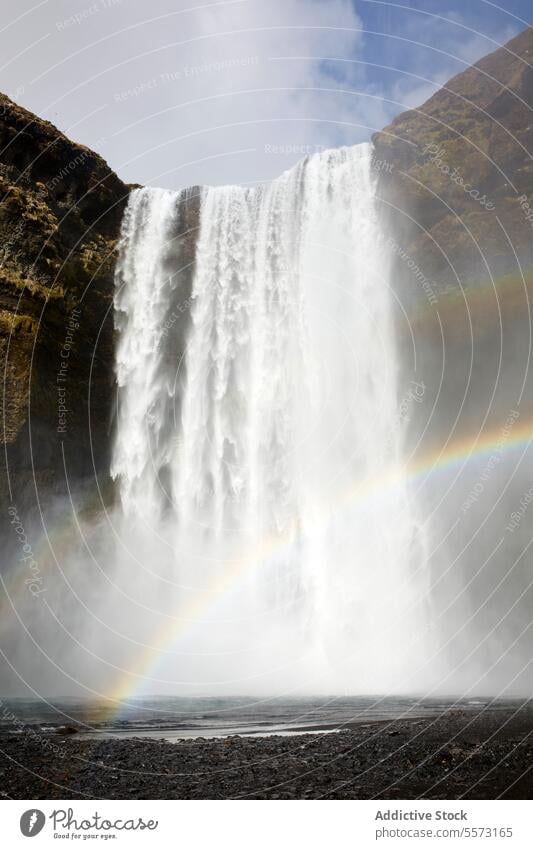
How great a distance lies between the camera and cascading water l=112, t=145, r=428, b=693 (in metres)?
27.5

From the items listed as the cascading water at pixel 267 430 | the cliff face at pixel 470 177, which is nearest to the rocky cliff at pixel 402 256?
the cliff face at pixel 470 177

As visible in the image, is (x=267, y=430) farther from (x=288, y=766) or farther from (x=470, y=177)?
(x=288, y=766)

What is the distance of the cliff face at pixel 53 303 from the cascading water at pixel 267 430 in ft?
3.92

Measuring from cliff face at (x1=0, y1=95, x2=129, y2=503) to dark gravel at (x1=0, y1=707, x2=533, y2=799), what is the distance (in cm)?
1490

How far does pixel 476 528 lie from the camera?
93.7 feet

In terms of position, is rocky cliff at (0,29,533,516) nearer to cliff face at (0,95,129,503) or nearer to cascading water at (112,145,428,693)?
cliff face at (0,95,129,503)

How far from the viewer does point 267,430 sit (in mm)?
29812

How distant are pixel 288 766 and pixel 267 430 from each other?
19.5 m

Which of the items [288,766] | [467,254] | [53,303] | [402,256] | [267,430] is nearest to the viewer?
[288,766]

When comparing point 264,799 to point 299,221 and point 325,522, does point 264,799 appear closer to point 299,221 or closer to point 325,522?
point 325,522

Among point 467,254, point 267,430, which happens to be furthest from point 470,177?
point 267,430

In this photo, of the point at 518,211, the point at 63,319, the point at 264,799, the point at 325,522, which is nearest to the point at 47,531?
the point at 63,319

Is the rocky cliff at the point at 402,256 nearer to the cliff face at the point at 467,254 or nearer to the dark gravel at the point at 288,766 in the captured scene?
the cliff face at the point at 467,254

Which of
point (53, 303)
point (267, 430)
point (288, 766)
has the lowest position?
point (288, 766)
